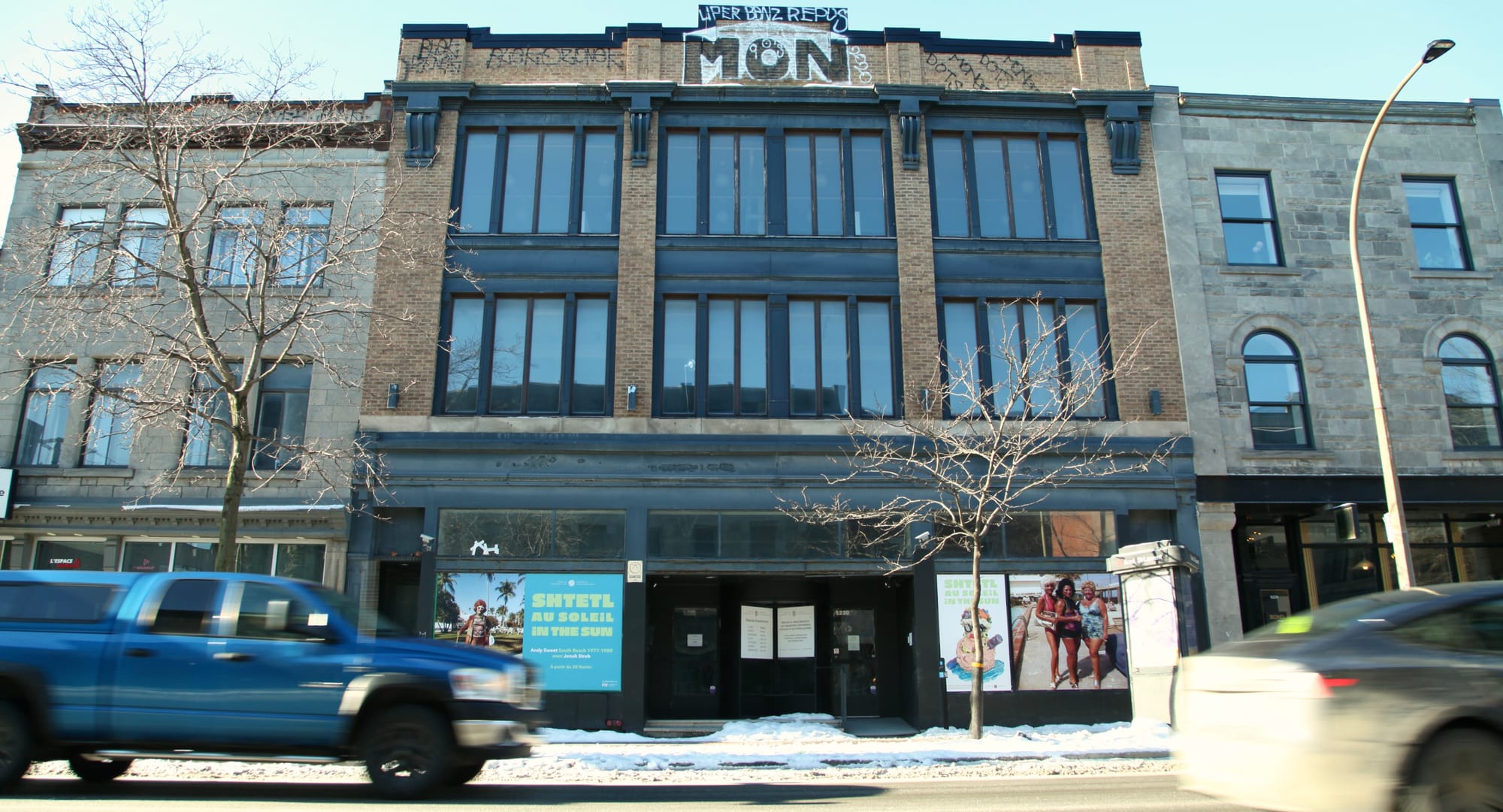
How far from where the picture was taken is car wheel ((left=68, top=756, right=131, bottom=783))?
8891 mm

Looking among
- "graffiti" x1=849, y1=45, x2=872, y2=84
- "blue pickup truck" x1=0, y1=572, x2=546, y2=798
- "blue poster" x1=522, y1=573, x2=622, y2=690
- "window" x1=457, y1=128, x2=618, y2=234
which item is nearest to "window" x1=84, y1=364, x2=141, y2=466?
"window" x1=457, y1=128, x2=618, y2=234

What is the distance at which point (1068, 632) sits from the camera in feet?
55.9

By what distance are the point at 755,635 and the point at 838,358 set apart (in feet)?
18.3

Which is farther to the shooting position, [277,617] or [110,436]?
[110,436]

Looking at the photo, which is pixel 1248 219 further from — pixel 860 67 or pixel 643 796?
pixel 643 796

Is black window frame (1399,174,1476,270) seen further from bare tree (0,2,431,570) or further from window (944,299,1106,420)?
bare tree (0,2,431,570)

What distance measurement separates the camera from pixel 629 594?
16844 mm

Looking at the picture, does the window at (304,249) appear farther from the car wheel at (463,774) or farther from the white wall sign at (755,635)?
the car wheel at (463,774)

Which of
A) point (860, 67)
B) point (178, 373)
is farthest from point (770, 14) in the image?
point (178, 373)

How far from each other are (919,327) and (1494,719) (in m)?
13.3

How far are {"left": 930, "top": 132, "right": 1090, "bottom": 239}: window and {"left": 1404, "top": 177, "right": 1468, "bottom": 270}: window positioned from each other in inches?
269

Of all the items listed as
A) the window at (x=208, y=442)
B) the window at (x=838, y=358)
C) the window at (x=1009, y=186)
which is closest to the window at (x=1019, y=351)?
the window at (x=838, y=358)

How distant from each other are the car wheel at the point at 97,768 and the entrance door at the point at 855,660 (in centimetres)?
1190

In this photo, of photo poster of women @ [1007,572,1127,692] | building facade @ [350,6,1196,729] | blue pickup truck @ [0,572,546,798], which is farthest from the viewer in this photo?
building facade @ [350,6,1196,729]
